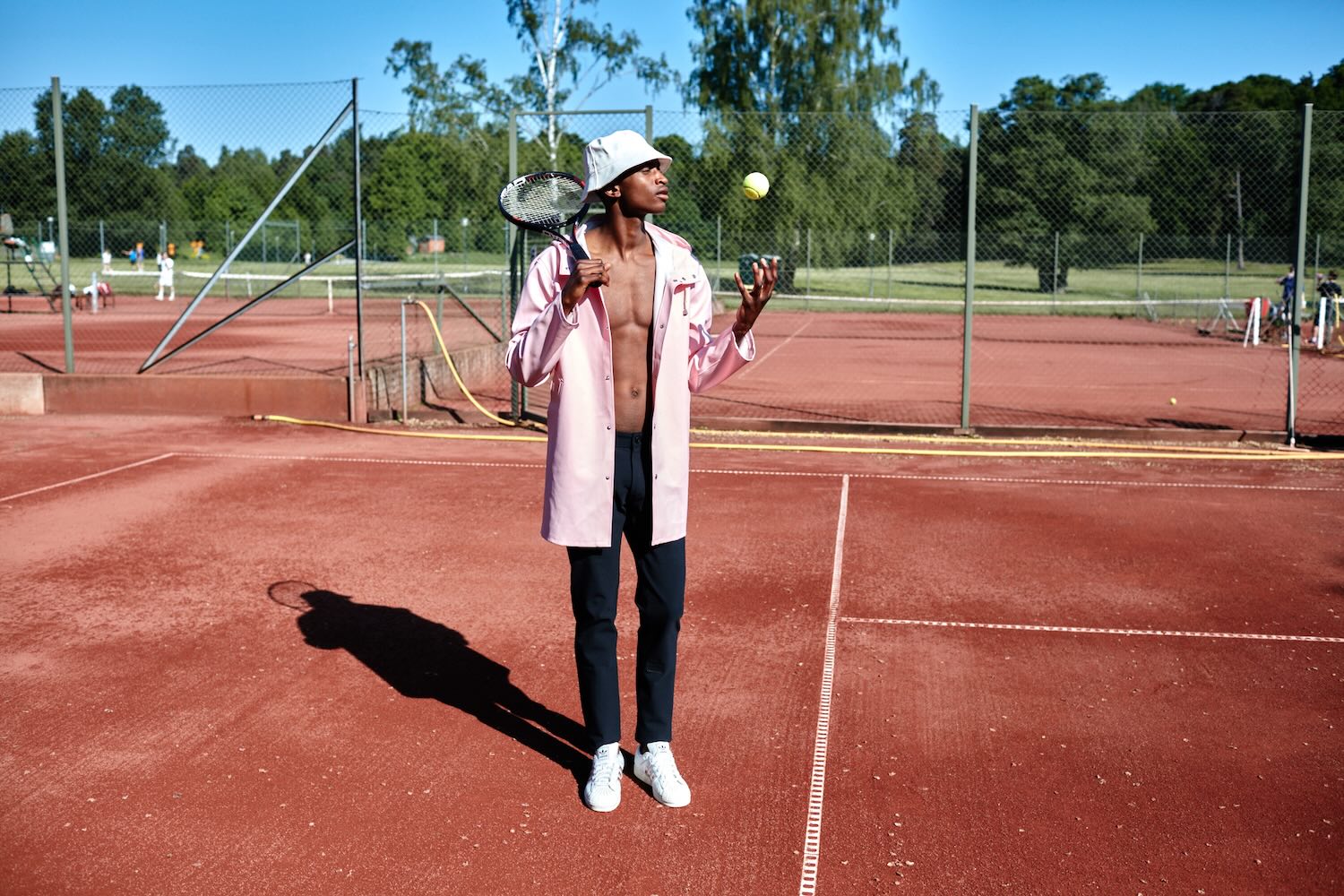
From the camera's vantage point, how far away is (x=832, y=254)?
3020 cm

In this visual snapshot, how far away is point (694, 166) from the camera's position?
19.1 m

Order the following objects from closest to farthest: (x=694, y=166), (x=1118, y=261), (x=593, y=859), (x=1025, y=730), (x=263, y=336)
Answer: (x=593, y=859) → (x=1025, y=730) → (x=694, y=166) → (x=263, y=336) → (x=1118, y=261)

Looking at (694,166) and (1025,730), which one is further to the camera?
(694,166)

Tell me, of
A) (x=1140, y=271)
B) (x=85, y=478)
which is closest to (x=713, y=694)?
(x=85, y=478)

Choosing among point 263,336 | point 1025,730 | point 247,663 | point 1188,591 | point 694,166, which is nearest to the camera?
point 1025,730

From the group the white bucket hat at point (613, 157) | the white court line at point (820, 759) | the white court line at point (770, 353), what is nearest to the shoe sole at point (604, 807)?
the white court line at point (820, 759)

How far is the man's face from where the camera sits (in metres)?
4.11

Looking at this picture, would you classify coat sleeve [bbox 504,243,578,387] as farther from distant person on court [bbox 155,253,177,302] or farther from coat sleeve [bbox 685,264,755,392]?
distant person on court [bbox 155,253,177,302]

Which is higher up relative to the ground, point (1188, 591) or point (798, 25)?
point (798, 25)

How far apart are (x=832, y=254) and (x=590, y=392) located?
2678cm

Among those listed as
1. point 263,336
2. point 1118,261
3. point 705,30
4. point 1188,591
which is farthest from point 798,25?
point 1188,591

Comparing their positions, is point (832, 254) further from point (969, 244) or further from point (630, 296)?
point (630, 296)

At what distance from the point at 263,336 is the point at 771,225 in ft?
33.0

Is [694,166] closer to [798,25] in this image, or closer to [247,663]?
[247,663]
